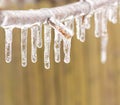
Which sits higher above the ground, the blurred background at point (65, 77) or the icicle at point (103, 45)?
the icicle at point (103, 45)

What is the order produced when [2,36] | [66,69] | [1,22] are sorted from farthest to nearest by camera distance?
1. [66,69]
2. [2,36]
3. [1,22]

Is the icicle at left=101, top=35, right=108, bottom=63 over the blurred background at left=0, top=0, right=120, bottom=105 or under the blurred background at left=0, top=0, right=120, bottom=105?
over

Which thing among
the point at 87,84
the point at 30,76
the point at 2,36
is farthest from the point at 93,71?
the point at 2,36

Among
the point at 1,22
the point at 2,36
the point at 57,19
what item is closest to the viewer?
the point at 1,22

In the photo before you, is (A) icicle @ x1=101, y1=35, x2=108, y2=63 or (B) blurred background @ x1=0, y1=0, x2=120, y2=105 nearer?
(A) icicle @ x1=101, y1=35, x2=108, y2=63

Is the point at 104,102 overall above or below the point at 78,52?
below

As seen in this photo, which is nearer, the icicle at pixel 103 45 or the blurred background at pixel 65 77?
the icicle at pixel 103 45

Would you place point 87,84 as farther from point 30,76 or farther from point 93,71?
point 30,76

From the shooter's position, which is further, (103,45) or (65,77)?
(65,77)
